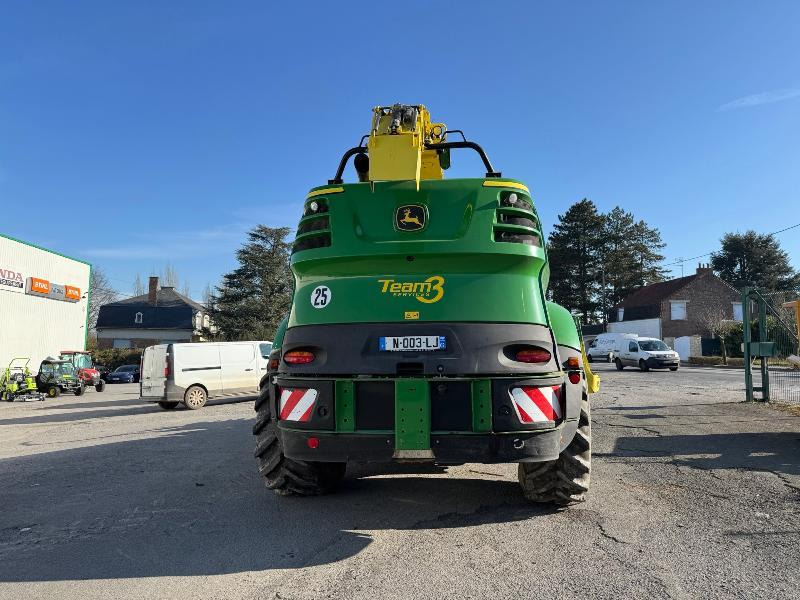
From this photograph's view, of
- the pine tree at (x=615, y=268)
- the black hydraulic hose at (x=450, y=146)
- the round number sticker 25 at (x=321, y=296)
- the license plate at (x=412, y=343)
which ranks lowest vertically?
the license plate at (x=412, y=343)

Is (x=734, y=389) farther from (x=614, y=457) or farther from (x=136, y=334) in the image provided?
(x=136, y=334)

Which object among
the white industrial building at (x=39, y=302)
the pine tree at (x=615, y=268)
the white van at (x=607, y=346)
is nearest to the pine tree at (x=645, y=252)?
the pine tree at (x=615, y=268)

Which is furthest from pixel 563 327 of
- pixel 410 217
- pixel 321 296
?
pixel 321 296

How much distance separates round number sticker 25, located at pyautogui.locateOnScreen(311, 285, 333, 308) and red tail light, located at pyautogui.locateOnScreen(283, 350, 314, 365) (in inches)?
14.4

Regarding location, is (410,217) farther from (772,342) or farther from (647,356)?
(647,356)

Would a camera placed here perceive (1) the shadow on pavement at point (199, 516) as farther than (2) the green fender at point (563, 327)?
No

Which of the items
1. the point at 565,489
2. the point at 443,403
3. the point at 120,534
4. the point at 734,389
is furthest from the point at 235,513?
the point at 734,389

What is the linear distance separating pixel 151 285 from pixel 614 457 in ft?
225

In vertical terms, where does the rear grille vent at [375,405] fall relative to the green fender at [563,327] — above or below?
below

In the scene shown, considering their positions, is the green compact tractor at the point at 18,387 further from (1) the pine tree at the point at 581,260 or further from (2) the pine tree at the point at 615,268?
(2) the pine tree at the point at 615,268

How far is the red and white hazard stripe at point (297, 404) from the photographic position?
13.8 ft

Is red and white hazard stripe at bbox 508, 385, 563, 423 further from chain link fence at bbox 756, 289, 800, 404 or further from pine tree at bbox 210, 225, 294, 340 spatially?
pine tree at bbox 210, 225, 294, 340

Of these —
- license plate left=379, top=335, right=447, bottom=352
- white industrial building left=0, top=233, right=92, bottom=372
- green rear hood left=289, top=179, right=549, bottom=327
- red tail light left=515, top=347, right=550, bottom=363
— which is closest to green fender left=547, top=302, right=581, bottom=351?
green rear hood left=289, top=179, right=549, bottom=327

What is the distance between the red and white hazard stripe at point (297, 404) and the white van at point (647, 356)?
28.8 metres
